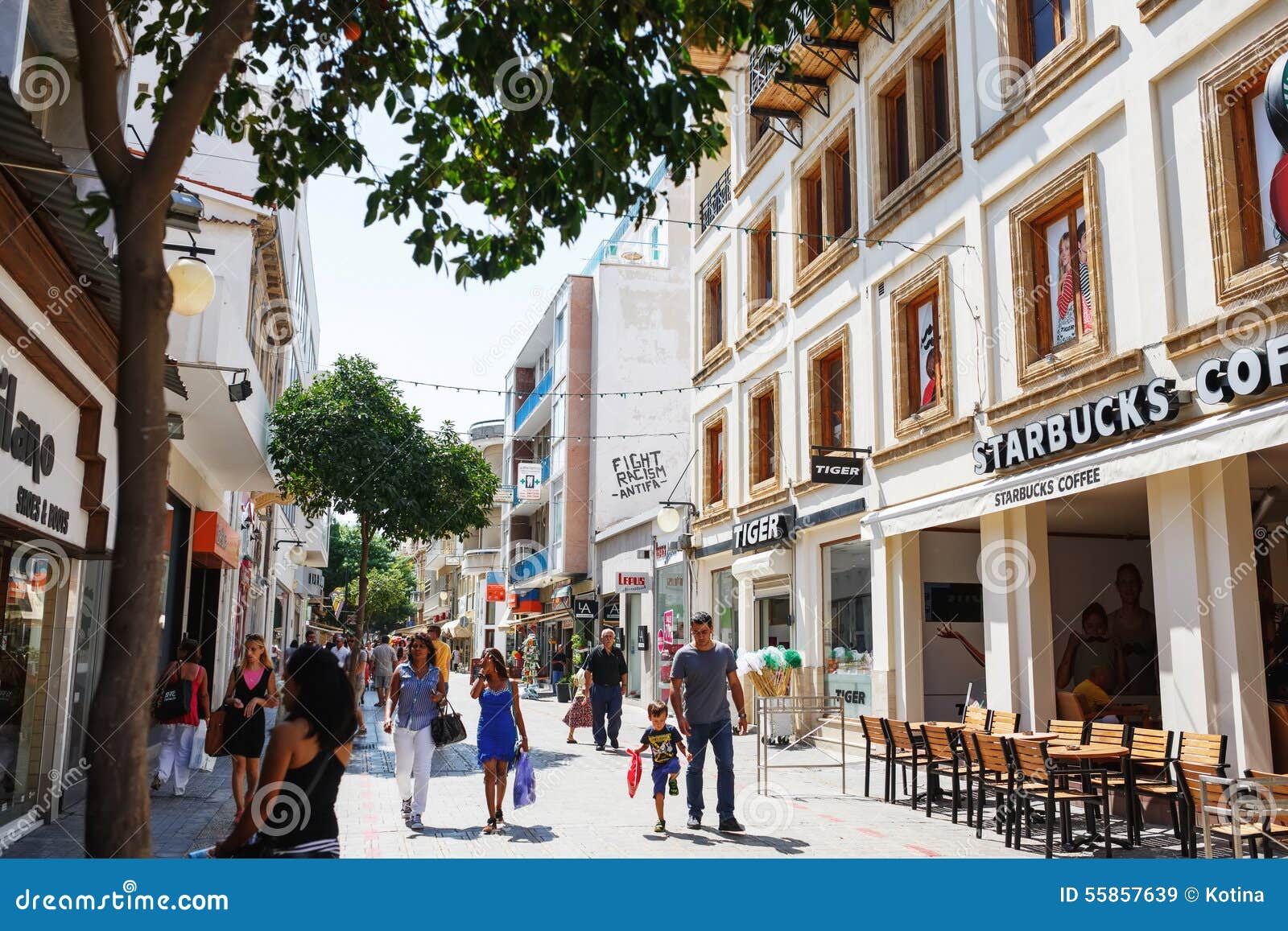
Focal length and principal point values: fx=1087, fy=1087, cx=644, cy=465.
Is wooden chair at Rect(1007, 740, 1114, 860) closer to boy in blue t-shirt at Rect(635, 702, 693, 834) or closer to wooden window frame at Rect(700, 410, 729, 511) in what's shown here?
boy in blue t-shirt at Rect(635, 702, 693, 834)

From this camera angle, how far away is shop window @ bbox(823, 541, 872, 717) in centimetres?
1658

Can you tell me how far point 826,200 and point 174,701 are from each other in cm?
1262

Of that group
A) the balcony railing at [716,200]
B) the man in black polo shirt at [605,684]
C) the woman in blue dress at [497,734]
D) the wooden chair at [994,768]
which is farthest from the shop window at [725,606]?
A: the woman in blue dress at [497,734]

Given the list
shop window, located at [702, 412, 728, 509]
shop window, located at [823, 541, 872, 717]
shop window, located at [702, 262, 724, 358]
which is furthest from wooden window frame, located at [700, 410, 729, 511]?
shop window, located at [823, 541, 872, 717]

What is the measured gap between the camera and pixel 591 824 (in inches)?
378

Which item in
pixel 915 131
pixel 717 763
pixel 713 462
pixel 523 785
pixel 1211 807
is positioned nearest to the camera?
pixel 1211 807

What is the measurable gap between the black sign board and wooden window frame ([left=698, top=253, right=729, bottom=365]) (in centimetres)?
707

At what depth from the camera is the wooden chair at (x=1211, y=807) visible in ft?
21.3

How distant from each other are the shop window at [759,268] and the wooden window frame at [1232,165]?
1136cm

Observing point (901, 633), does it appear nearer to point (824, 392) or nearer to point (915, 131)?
point (824, 392)

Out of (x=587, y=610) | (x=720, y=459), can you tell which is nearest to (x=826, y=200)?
(x=720, y=459)

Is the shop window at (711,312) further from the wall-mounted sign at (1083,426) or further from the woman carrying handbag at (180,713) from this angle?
the woman carrying handbag at (180,713)

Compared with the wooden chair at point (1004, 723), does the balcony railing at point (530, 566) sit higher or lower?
higher
